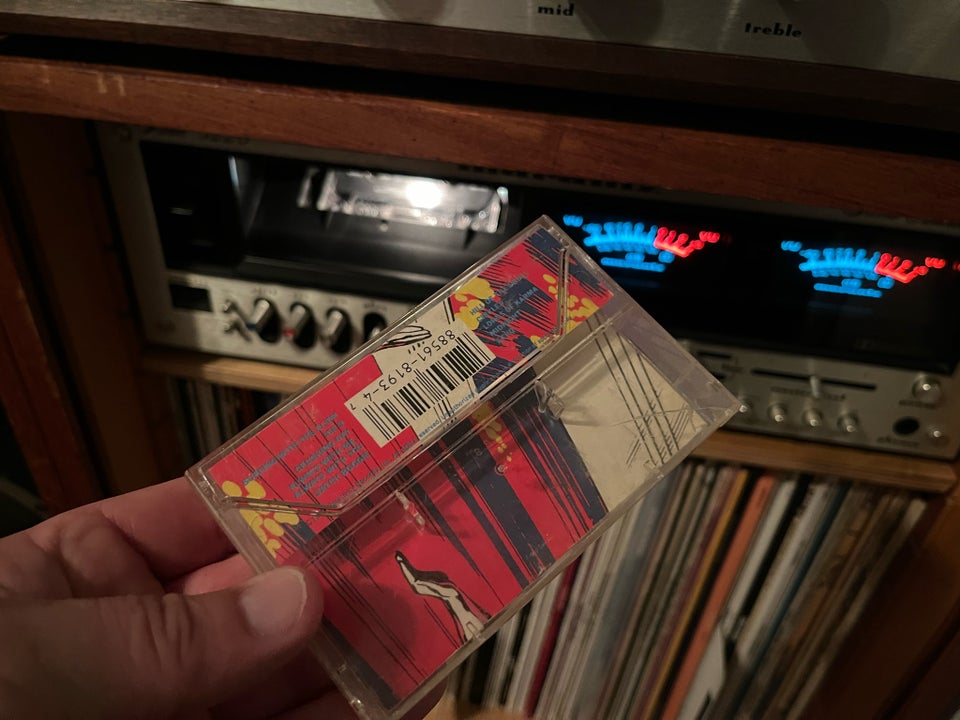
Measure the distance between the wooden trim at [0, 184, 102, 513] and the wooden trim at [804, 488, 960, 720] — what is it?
747 mm

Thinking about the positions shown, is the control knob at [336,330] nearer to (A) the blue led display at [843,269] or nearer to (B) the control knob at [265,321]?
(B) the control knob at [265,321]

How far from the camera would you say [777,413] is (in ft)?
2.09

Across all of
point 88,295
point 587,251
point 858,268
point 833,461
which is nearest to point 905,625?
point 833,461

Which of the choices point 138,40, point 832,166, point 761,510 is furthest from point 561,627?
point 138,40

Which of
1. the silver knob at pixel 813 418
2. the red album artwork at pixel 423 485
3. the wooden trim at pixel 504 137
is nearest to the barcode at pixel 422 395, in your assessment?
the red album artwork at pixel 423 485

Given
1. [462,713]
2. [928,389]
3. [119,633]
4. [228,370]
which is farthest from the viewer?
[462,713]

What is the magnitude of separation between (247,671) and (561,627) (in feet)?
1.75

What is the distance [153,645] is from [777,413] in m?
0.50

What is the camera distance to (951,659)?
0.62m

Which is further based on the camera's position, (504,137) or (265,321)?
(265,321)

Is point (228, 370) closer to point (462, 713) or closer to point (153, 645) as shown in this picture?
point (153, 645)

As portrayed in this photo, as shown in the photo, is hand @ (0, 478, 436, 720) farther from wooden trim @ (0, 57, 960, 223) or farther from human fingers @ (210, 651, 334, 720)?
wooden trim @ (0, 57, 960, 223)

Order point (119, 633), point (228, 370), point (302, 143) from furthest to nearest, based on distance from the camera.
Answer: point (228, 370), point (302, 143), point (119, 633)

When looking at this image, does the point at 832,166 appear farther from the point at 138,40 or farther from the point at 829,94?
the point at 138,40
